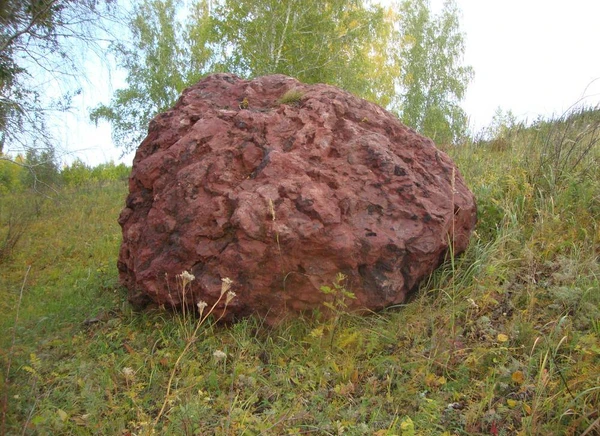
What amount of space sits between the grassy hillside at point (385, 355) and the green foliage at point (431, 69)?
1877cm

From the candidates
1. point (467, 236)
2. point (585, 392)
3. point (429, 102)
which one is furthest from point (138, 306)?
point (429, 102)

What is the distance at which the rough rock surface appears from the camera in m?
3.69

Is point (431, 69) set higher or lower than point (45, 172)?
higher

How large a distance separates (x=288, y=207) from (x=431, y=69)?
22.6 m

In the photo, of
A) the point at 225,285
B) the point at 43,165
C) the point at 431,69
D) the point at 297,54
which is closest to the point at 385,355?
the point at 225,285

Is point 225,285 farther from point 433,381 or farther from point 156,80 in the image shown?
point 156,80

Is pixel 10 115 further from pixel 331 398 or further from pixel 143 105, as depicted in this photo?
pixel 143 105

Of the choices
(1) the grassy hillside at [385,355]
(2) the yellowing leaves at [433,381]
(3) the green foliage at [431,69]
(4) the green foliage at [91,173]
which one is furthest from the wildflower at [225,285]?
(3) the green foliage at [431,69]

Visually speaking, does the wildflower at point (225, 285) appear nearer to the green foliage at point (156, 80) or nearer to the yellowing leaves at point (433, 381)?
the yellowing leaves at point (433, 381)

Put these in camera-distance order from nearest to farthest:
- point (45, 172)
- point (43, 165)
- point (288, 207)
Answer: point (288, 207) < point (43, 165) < point (45, 172)

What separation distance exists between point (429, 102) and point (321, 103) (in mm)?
20593

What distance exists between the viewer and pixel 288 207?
3734 millimetres

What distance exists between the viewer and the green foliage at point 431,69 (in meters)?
23.2

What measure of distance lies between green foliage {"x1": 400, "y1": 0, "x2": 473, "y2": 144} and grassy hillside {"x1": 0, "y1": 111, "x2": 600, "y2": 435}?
1877cm
